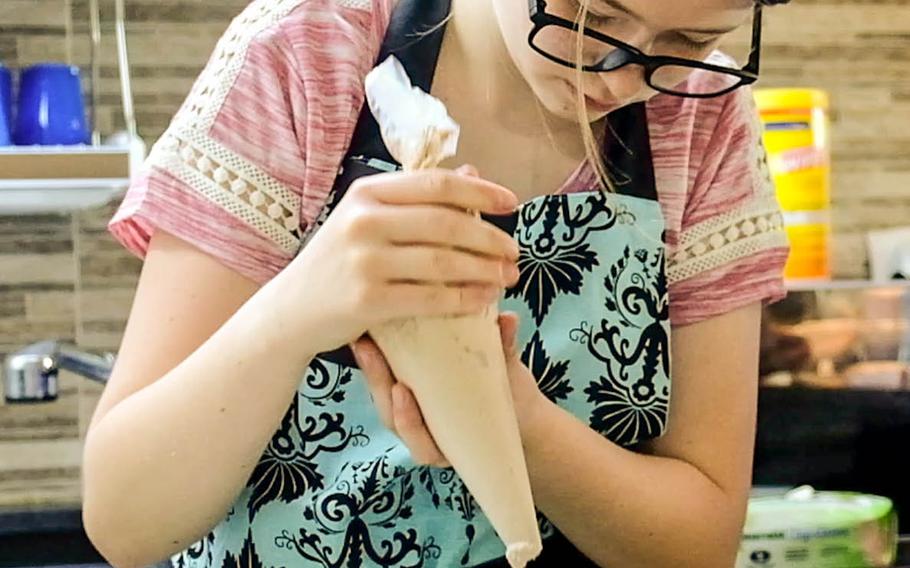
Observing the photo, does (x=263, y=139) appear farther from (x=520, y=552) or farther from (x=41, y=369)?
(x=41, y=369)

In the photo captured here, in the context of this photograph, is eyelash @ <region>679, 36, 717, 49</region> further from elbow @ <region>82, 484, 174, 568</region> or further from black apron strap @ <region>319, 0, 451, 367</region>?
elbow @ <region>82, 484, 174, 568</region>

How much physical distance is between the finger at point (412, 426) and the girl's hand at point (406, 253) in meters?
0.04

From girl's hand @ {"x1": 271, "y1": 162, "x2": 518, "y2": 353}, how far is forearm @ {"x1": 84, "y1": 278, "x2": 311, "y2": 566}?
0.13 ft

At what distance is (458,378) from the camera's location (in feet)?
1.71

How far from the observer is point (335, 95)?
644 mm

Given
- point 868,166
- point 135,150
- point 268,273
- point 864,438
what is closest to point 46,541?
point 135,150

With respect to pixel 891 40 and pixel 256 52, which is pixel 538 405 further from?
pixel 891 40

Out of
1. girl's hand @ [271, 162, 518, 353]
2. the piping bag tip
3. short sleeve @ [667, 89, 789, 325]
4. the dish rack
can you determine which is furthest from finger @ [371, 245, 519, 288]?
the dish rack

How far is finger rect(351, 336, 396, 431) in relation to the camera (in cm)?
54

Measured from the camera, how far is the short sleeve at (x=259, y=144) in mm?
609

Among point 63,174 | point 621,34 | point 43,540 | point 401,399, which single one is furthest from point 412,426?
point 43,540

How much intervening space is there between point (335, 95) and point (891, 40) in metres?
0.97

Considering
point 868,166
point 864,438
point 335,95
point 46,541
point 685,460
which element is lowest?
point 46,541

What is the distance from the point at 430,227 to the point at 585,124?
0.17m
